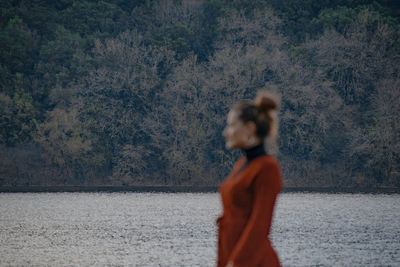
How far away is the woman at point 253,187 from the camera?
321 cm

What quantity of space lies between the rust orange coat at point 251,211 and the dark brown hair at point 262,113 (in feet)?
0.45

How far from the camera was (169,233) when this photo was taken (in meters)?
16.5

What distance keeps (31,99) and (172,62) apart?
9515 millimetres

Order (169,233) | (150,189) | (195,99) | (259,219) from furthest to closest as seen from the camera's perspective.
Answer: (195,99) < (150,189) < (169,233) < (259,219)

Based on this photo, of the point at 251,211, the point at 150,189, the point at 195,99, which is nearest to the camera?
the point at 251,211

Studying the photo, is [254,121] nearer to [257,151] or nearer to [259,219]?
[257,151]

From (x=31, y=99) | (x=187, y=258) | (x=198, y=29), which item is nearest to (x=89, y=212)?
(x=187, y=258)

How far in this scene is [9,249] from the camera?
13078 mm

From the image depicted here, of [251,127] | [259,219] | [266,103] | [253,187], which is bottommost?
[259,219]

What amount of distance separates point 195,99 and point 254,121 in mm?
39935

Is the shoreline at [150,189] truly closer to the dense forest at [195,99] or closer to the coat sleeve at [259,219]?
the dense forest at [195,99]

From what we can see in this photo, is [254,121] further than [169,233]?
→ No

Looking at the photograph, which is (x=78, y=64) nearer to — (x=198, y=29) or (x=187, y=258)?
(x=198, y=29)

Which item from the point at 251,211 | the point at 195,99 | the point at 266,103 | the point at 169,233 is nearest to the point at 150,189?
the point at 195,99
